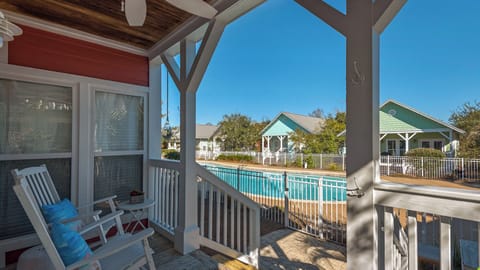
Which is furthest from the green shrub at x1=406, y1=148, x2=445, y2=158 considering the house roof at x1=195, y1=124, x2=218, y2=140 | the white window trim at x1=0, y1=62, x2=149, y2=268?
the house roof at x1=195, y1=124, x2=218, y2=140

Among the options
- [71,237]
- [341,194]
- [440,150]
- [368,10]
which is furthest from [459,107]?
[71,237]

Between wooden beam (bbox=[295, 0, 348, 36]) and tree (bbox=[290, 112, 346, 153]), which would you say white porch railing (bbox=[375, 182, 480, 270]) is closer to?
wooden beam (bbox=[295, 0, 348, 36])

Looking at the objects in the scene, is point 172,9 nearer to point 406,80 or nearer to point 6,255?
point 406,80

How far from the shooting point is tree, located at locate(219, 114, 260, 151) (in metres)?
19.7

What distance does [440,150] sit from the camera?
86.0 inches

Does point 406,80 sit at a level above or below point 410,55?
below

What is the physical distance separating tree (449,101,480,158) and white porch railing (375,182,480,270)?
114 centimetres

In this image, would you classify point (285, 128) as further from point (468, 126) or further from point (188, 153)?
point (468, 126)

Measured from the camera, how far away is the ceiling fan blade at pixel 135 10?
1529 mm

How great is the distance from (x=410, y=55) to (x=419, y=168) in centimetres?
112

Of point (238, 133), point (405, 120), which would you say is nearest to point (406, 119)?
point (405, 120)

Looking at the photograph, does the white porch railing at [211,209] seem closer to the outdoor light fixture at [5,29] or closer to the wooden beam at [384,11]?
the outdoor light fixture at [5,29]

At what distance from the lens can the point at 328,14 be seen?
1411 millimetres

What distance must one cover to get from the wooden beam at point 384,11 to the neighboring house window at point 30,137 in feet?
10.5
